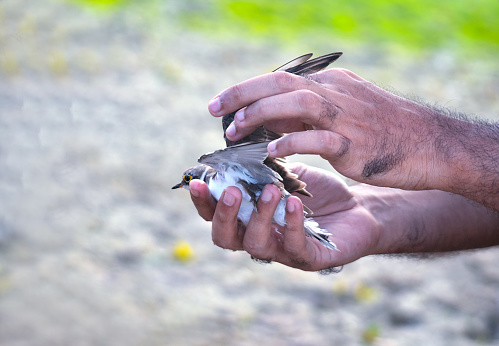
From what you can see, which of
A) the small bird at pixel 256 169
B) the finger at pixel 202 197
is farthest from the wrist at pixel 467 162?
the finger at pixel 202 197

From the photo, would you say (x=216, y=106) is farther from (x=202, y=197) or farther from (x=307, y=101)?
(x=202, y=197)

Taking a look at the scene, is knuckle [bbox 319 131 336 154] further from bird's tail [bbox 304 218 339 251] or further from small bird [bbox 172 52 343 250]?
bird's tail [bbox 304 218 339 251]

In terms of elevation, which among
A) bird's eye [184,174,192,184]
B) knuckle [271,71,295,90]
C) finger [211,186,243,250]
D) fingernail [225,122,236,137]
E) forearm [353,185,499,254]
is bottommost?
forearm [353,185,499,254]

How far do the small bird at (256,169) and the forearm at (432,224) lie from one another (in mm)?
459

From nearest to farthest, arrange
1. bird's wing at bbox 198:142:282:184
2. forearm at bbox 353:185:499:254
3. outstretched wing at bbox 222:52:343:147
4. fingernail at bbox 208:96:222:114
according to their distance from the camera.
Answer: fingernail at bbox 208:96:222:114 < bird's wing at bbox 198:142:282:184 < outstretched wing at bbox 222:52:343:147 < forearm at bbox 353:185:499:254

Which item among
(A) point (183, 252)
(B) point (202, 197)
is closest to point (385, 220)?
(B) point (202, 197)

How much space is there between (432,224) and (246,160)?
3.86ft

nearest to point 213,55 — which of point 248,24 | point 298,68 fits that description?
point 248,24

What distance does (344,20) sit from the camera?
38.1 feet

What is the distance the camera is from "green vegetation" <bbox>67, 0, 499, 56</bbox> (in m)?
10.9

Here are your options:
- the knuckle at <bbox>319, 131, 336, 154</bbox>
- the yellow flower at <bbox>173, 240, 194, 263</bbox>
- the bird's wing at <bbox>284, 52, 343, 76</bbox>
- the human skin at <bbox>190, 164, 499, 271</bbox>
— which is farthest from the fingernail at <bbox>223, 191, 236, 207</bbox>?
the yellow flower at <bbox>173, 240, 194, 263</bbox>

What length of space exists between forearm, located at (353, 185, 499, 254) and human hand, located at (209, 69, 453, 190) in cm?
77

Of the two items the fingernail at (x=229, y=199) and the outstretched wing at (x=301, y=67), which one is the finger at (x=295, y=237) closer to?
the fingernail at (x=229, y=199)

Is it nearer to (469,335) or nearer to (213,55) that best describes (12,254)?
(469,335)
